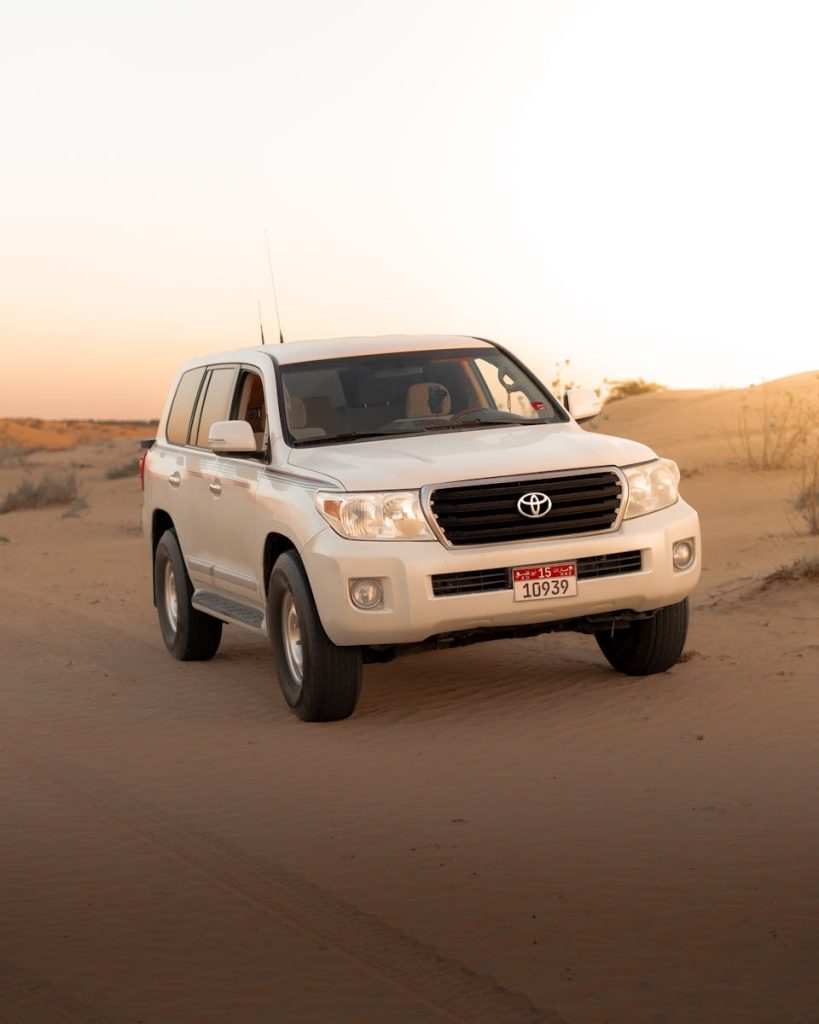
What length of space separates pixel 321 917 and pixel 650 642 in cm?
433

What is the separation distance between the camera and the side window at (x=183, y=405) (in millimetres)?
11516

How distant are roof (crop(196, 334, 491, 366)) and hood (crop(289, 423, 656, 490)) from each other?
882 millimetres

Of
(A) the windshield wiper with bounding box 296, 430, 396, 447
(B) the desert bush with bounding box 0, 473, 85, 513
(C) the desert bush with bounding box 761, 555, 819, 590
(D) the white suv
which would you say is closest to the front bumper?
(D) the white suv

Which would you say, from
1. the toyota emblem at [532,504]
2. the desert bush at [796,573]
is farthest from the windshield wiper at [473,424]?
the desert bush at [796,573]

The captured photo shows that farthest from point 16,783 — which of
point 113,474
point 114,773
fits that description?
point 113,474

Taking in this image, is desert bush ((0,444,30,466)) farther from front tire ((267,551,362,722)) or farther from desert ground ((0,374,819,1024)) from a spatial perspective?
front tire ((267,551,362,722))

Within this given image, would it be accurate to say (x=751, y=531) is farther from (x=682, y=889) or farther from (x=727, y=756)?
(x=682, y=889)

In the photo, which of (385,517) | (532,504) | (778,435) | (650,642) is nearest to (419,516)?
(385,517)

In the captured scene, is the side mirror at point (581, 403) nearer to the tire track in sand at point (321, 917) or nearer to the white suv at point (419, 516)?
the white suv at point (419, 516)

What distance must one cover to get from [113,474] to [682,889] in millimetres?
36472

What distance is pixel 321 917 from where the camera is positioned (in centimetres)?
577

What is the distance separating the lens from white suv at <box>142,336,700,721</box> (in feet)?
28.2

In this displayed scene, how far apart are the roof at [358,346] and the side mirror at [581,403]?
2.28ft

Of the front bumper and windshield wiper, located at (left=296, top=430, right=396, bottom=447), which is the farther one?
windshield wiper, located at (left=296, top=430, right=396, bottom=447)
